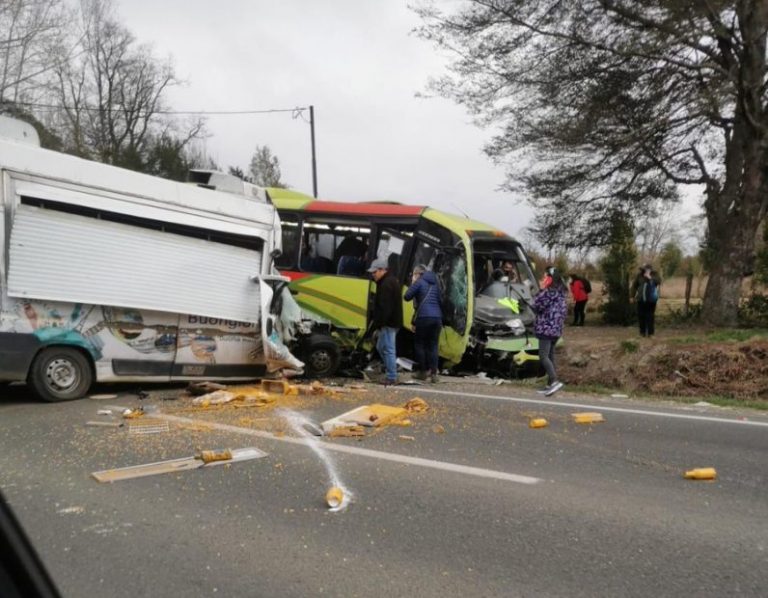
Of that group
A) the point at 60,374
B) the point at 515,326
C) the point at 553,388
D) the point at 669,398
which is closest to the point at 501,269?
the point at 515,326

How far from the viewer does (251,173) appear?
164ft

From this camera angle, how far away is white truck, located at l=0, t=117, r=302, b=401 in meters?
6.91

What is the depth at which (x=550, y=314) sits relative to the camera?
352 inches

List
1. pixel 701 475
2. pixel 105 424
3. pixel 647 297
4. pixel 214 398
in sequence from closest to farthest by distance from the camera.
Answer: pixel 701 475 → pixel 105 424 → pixel 214 398 → pixel 647 297

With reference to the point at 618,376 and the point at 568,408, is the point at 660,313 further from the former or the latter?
the point at 568,408

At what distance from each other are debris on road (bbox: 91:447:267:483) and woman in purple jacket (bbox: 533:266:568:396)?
16.1ft

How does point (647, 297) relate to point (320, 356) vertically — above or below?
above

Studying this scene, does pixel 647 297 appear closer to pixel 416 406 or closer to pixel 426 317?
pixel 426 317

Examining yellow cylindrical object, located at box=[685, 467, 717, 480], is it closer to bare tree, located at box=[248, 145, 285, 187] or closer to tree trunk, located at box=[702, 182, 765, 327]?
tree trunk, located at box=[702, 182, 765, 327]

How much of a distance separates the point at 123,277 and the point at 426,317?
14.4 ft

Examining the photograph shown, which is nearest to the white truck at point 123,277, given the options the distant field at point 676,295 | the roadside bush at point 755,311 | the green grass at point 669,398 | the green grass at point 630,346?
the green grass at point 669,398

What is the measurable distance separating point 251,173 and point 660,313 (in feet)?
124

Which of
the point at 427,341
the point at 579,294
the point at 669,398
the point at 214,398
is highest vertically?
the point at 579,294

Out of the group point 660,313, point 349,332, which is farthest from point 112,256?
point 660,313
